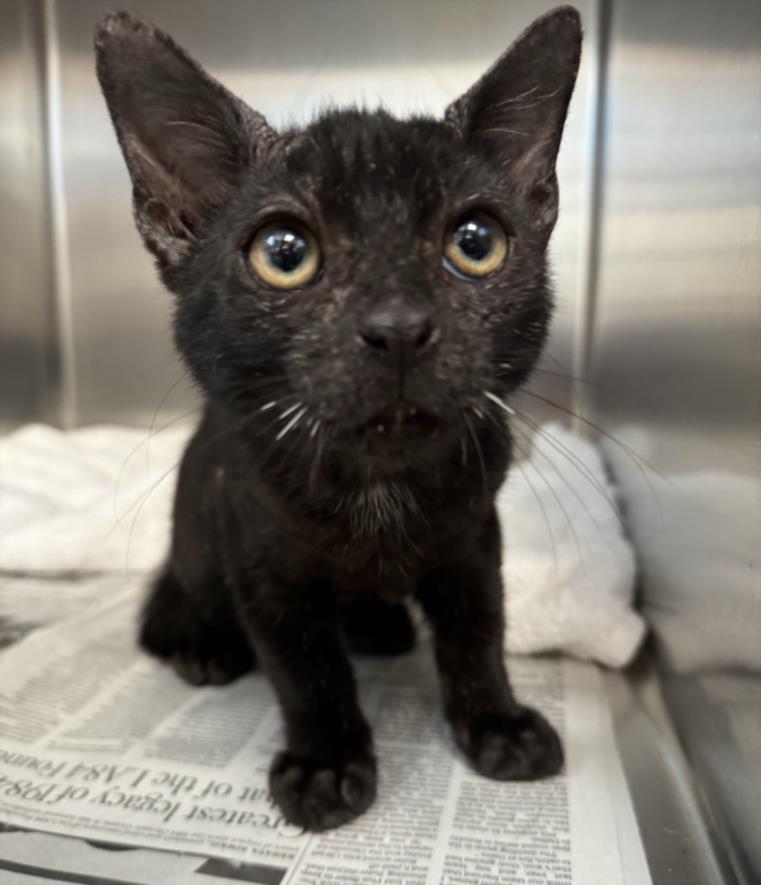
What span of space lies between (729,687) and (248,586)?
1.55 feet

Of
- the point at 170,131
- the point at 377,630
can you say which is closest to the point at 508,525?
the point at 377,630

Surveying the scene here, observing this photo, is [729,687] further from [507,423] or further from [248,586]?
[248,586]

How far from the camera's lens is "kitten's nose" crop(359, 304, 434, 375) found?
0.56 metres

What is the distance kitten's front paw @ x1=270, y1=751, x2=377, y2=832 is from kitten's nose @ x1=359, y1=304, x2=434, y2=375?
0.40 meters

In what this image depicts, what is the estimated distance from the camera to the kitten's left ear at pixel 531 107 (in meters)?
0.72

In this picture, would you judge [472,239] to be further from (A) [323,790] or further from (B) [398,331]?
(A) [323,790]

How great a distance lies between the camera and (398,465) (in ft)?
2.17

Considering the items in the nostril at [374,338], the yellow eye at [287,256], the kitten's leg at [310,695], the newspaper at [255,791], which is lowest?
the newspaper at [255,791]

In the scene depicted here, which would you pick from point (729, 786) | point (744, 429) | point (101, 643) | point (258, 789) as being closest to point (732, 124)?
point (744, 429)

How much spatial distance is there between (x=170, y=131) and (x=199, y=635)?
0.61 metres

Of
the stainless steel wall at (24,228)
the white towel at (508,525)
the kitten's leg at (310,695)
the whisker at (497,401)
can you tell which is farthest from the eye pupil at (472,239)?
the stainless steel wall at (24,228)

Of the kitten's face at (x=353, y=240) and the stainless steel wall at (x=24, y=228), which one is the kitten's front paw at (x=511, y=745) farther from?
the stainless steel wall at (x=24, y=228)

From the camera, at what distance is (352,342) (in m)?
0.58

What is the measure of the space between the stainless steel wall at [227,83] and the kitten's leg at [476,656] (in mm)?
678
